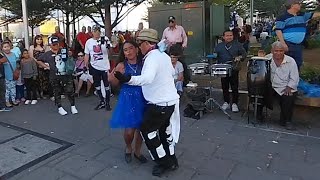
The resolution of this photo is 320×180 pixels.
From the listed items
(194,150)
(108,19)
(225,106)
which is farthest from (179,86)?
(108,19)

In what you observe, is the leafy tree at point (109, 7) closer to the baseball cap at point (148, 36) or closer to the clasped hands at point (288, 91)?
the clasped hands at point (288, 91)

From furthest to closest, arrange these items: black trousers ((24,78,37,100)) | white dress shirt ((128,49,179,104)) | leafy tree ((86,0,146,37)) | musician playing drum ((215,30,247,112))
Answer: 1. leafy tree ((86,0,146,37))
2. black trousers ((24,78,37,100))
3. musician playing drum ((215,30,247,112))
4. white dress shirt ((128,49,179,104))

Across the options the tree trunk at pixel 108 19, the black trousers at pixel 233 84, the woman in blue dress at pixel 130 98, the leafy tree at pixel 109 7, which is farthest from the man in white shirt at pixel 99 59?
the tree trunk at pixel 108 19

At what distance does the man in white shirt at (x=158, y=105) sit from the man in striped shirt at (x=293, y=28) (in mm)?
2596

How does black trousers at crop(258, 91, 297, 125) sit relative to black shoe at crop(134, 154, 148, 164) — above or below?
above

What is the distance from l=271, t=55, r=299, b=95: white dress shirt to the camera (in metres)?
5.15

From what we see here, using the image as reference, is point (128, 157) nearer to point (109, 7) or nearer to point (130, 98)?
point (130, 98)

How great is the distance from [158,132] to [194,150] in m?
0.93

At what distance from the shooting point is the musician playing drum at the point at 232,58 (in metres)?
6.12

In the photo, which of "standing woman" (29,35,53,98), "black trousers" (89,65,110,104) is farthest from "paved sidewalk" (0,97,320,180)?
"standing woman" (29,35,53,98)

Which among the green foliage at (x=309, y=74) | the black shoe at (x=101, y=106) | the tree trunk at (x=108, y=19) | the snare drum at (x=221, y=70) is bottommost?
the black shoe at (x=101, y=106)

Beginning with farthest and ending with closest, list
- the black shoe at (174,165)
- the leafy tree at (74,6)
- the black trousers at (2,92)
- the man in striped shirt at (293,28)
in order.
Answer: the leafy tree at (74,6), the black trousers at (2,92), the man in striped shirt at (293,28), the black shoe at (174,165)

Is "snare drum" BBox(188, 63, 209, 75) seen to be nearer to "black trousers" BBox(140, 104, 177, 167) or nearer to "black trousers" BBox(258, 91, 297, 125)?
"black trousers" BBox(258, 91, 297, 125)

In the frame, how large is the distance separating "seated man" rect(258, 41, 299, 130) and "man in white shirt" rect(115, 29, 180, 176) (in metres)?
2.25
